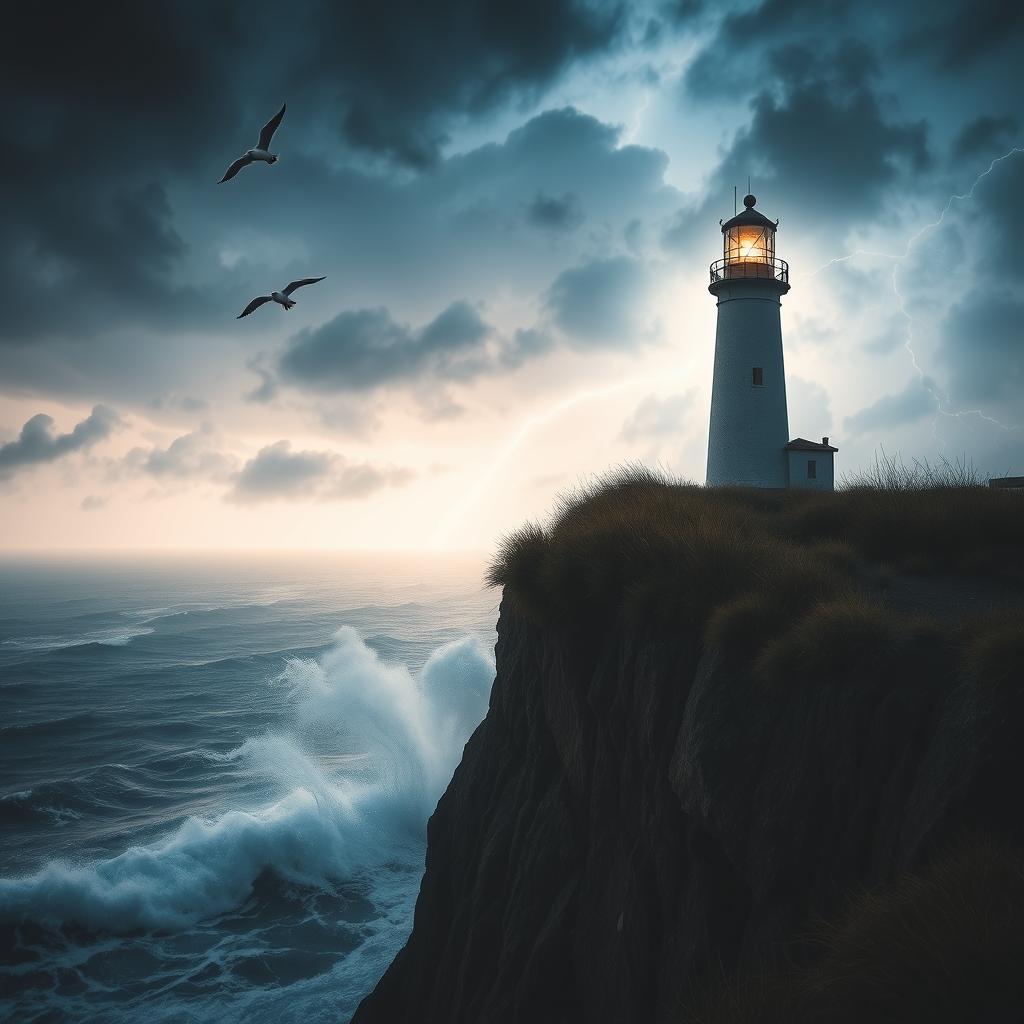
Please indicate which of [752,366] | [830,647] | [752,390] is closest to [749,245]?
[752,366]

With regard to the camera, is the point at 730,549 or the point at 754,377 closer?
the point at 730,549

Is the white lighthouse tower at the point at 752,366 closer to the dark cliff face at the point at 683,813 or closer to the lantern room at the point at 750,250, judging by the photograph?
the lantern room at the point at 750,250

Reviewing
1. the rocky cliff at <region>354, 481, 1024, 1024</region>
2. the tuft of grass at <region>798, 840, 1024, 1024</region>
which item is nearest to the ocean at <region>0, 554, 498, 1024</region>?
the rocky cliff at <region>354, 481, 1024, 1024</region>

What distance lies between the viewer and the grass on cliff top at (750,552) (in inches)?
252

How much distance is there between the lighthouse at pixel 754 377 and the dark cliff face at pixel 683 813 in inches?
497

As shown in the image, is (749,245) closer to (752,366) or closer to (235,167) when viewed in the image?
(752,366)

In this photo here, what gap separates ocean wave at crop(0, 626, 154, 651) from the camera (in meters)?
57.4

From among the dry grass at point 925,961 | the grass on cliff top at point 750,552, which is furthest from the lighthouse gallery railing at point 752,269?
the dry grass at point 925,961

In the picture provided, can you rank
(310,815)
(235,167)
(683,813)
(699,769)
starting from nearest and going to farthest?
1. (699,769)
2. (683,813)
3. (235,167)
4. (310,815)

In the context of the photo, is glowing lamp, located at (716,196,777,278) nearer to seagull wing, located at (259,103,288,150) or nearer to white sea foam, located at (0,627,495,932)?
seagull wing, located at (259,103,288,150)

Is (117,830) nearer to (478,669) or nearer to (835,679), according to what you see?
(478,669)

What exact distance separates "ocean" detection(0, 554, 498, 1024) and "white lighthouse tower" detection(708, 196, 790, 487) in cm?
1611

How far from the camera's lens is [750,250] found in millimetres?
20922

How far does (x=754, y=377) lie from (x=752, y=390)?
15.8 inches
